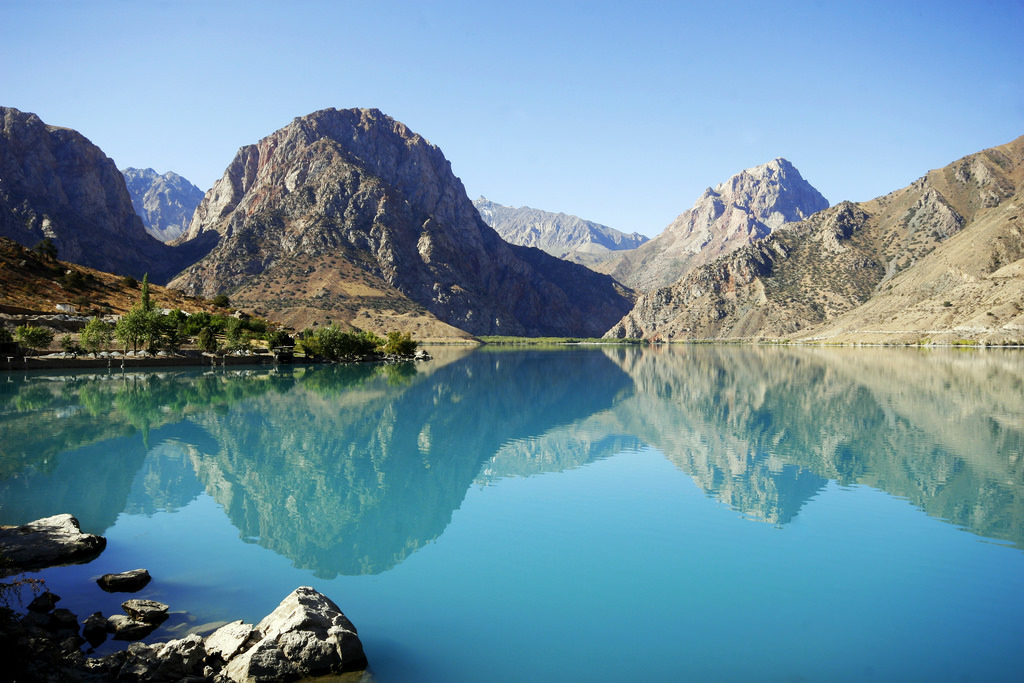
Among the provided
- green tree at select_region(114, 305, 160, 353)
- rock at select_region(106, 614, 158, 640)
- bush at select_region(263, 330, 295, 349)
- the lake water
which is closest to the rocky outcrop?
the lake water

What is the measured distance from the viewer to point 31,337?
64312 millimetres

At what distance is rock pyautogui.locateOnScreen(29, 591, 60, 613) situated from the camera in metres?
10.6

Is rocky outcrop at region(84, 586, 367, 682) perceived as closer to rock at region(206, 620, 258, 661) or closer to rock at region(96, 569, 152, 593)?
rock at region(206, 620, 258, 661)

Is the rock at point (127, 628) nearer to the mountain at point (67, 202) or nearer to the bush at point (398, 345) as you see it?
the bush at point (398, 345)

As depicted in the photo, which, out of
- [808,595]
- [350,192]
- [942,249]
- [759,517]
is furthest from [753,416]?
[350,192]

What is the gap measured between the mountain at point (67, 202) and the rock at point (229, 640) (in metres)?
184

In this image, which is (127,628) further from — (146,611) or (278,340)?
(278,340)

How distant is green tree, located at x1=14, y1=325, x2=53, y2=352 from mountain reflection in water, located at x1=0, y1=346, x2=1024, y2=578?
12.4 m

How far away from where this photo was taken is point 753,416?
119ft

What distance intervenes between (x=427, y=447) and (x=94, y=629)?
18169 mm

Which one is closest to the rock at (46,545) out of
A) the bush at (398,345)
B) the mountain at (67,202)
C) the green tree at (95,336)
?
the green tree at (95,336)

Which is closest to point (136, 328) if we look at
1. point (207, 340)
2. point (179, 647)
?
point (207, 340)

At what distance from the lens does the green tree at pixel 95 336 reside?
68.2 meters

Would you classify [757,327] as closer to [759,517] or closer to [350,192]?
[350,192]
